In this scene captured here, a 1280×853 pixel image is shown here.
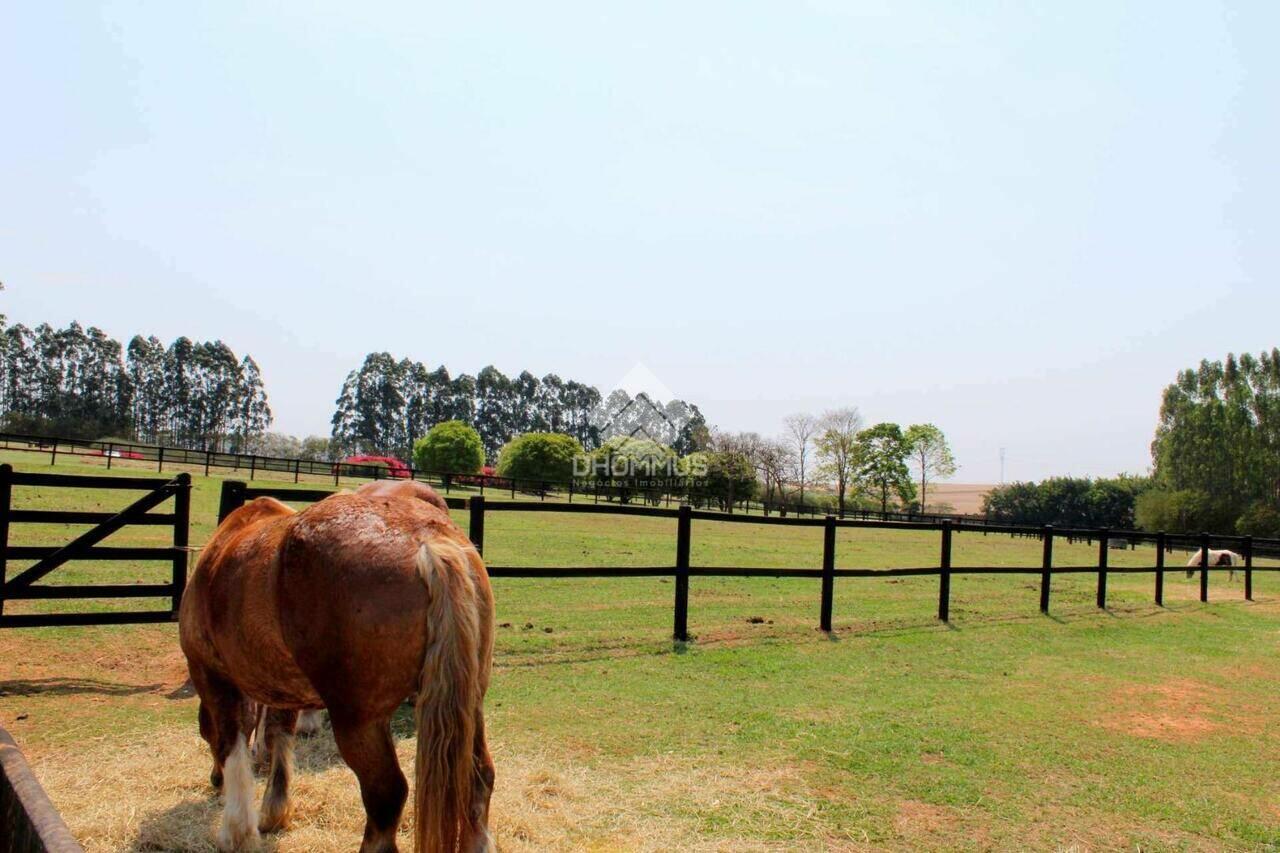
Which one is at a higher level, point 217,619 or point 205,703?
point 217,619

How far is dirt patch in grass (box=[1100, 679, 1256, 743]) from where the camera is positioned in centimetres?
547

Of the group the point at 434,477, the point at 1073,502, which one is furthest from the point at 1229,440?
the point at 434,477

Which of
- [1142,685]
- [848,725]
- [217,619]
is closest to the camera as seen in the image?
[217,619]

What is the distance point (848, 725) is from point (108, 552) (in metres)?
5.76

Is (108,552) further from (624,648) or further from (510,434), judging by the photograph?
(510,434)

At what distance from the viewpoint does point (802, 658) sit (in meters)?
7.20

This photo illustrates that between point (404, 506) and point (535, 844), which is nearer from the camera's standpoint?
point (404, 506)

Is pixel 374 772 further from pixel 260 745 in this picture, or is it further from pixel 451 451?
pixel 451 451

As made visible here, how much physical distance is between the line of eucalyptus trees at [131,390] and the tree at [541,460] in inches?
1782

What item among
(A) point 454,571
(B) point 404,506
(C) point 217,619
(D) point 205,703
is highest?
(B) point 404,506

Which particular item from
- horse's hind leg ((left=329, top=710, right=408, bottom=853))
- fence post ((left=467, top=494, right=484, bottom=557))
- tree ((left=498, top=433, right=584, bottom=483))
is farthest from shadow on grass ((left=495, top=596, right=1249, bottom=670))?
tree ((left=498, top=433, right=584, bottom=483))

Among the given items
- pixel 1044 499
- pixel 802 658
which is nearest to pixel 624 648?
pixel 802 658

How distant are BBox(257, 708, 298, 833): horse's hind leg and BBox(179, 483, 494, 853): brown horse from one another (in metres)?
0.55

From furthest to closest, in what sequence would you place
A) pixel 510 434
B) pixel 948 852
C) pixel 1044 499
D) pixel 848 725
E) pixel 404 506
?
pixel 510 434 < pixel 1044 499 < pixel 848 725 < pixel 948 852 < pixel 404 506
